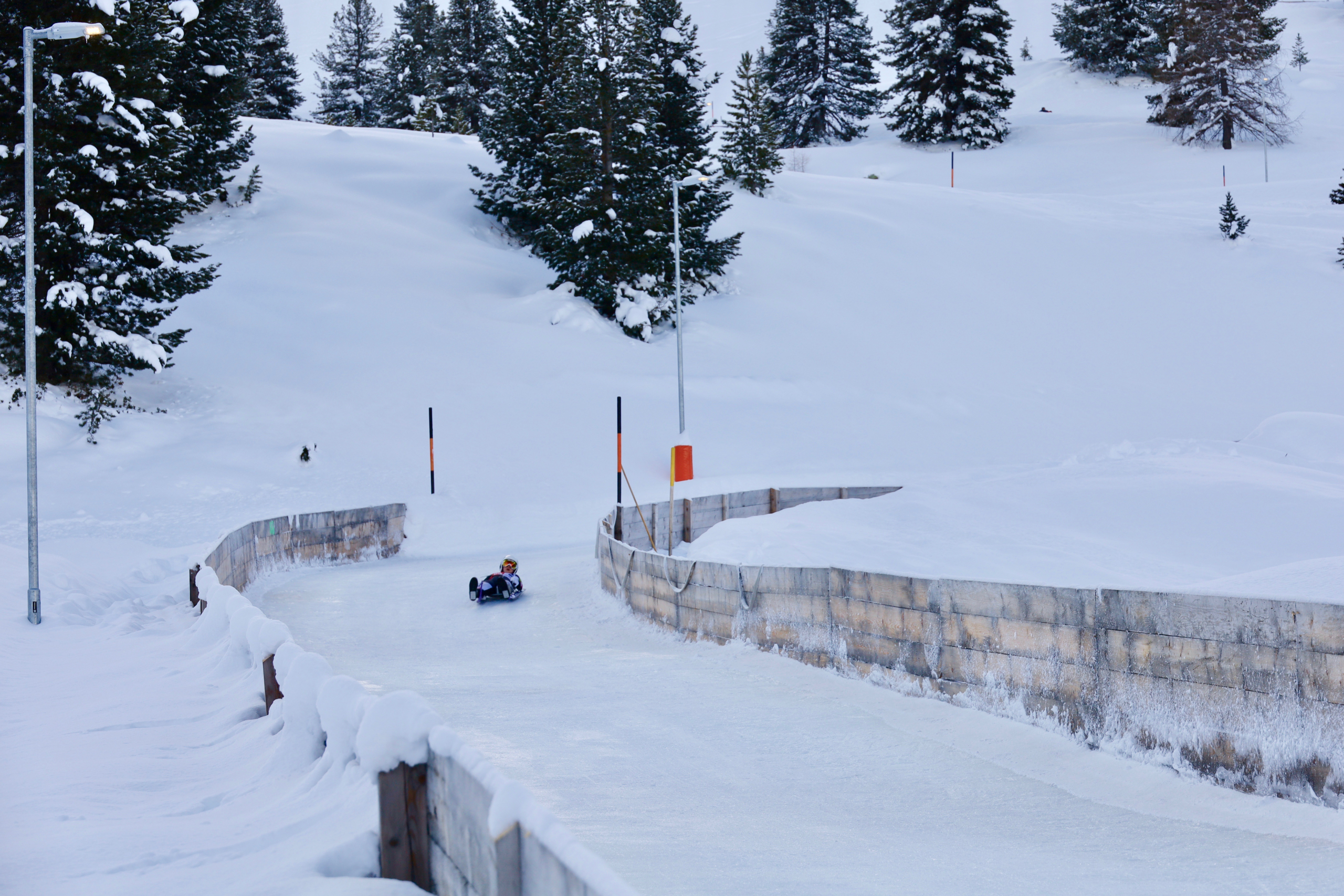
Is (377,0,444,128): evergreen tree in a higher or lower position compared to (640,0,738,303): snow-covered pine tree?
higher

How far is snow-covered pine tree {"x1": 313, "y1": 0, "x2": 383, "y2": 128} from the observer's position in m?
78.5

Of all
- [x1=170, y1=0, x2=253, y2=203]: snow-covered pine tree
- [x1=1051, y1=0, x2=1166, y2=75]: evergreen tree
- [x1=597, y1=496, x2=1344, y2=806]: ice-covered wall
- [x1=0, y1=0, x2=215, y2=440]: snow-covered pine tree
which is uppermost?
[x1=1051, y1=0, x2=1166, y2=75]: evergreen tree

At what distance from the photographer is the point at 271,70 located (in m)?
68.4

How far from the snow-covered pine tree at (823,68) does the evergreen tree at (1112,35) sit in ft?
56.0

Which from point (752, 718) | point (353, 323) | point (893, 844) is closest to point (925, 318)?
point (353, 323)

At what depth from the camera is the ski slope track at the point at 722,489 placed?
6.30m

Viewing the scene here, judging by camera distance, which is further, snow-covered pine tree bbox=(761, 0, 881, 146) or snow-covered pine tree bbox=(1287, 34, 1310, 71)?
snow-covered pine tree bbox=(1287, 34, 1310, 71)

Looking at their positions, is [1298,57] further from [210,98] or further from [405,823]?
[405,823]

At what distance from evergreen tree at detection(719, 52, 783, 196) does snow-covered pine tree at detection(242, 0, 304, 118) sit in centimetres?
3006

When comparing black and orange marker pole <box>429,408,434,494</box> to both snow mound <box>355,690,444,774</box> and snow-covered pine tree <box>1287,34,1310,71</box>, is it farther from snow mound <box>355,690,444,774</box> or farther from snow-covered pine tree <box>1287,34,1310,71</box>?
snow-covered pine tree <box>1287,34,1310,71</box>

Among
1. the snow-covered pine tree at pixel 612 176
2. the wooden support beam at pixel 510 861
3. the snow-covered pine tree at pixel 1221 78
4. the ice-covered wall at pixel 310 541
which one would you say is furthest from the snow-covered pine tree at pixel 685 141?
the wooden support beam at pixel 510 861

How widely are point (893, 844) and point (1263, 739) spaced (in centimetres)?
251

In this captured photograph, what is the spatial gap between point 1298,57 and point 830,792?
317 ft

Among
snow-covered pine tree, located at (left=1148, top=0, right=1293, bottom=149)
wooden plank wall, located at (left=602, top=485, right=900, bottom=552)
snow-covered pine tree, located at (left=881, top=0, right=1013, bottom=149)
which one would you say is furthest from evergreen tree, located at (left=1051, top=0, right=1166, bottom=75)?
wooden plank wall, located at (left=602, top=485, right=900, bottom=552)
